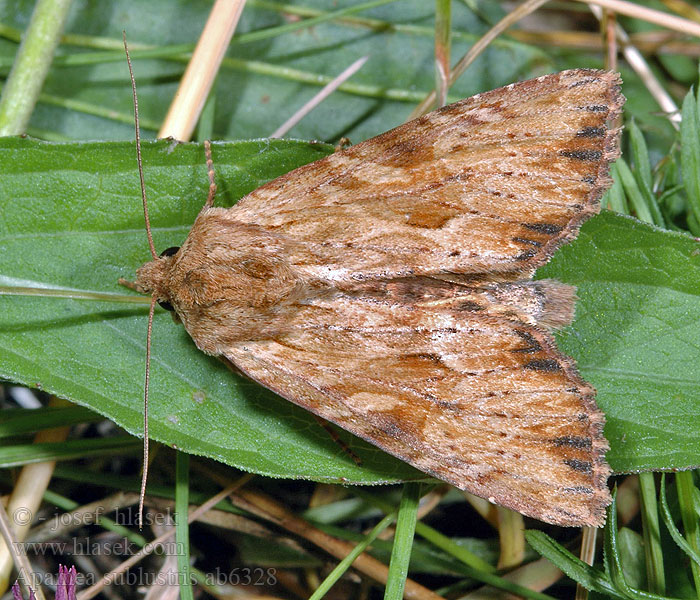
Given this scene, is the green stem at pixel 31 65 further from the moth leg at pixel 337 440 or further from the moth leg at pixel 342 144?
the moth leg at pixel 337 440

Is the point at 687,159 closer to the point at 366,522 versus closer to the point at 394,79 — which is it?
the point at 394,79

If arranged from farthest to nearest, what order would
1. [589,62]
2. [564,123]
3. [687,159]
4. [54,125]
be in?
[589,62], [54,125], [687,159], [564,123]

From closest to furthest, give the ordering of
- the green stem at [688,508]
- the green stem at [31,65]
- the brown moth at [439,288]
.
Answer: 1. the brown moth at [439,288]
2. the green stem at [688,508]
3. the green stem at [31,65]

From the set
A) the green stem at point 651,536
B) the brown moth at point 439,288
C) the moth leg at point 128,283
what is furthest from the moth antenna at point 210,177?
the green stem at point 651,536

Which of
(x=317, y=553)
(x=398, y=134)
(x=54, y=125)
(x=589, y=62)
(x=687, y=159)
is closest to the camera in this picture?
(x=398, y=134)

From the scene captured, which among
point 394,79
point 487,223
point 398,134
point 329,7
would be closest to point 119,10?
point 329,7

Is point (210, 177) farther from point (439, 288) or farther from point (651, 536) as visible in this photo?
point (651, 536)
